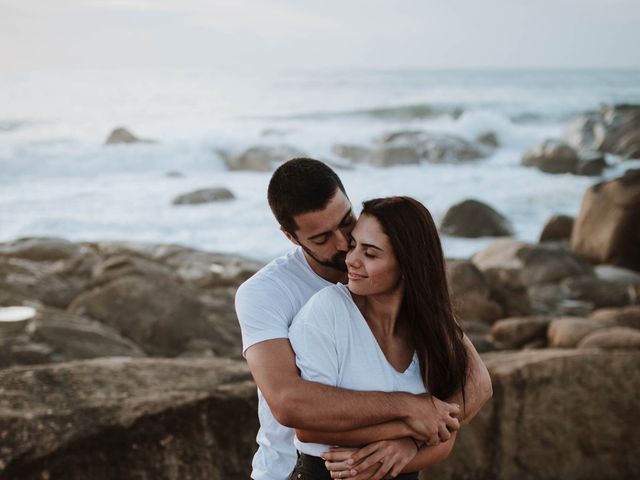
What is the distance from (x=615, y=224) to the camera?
1288 centimetres

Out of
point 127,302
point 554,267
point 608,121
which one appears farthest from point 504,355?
point 608,121

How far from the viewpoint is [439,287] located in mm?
2619

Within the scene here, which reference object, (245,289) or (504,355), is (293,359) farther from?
(504,355)

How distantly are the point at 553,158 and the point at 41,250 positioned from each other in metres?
15.4

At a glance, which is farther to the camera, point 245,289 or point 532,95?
point 532,95

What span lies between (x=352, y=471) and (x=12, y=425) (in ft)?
5.11

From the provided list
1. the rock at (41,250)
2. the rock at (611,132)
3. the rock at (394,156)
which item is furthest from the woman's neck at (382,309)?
the rock at (394,156)

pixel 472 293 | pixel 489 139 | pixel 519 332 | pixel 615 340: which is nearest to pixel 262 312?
pixel 615 340

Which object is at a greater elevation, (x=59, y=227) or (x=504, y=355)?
(x=504, y=355)

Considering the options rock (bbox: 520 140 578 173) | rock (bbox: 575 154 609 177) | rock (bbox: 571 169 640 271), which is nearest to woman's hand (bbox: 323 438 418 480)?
rock (bbox: 571 169 640 271)

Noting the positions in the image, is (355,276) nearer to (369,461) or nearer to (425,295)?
(425,295)

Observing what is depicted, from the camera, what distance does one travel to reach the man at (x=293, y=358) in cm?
243

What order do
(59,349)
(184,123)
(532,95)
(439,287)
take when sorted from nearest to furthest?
1. (439,287)
2. (59,349)
3. (184,123)
4. (532,95)

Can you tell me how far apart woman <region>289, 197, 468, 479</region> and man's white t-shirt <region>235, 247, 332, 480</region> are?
102mm
